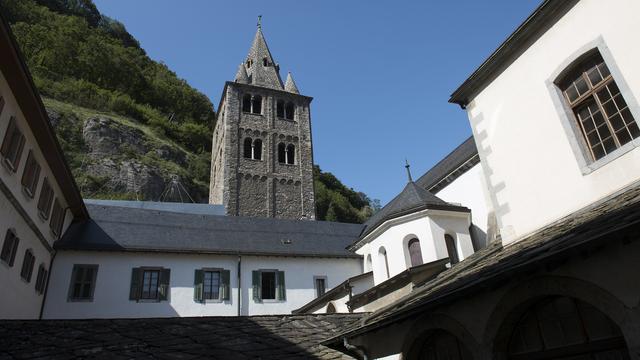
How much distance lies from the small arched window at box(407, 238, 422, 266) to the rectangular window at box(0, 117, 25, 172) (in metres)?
14.6

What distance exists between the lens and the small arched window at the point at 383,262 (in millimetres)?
20073

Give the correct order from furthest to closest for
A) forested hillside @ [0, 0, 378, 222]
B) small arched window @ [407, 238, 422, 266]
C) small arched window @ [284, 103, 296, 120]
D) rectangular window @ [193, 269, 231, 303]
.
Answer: forested hillside @ [0, 0, 378, 222]
small arched window @ [284, 103, 296, 120]
rectangular window @ [193, 269, 231, 303]
small arched window @ [407, 238, 422, 266]

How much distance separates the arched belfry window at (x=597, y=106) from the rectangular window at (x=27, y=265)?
57.1 ft

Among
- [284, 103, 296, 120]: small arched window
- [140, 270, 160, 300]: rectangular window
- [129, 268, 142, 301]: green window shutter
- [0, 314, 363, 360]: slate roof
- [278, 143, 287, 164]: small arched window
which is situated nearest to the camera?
[0, 314, 363, 360]: slate roof

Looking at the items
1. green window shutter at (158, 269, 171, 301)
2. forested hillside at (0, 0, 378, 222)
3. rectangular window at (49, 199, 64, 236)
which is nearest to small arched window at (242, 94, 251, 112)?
forested hillside at (0, 0, 378, 222)

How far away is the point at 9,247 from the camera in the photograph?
48.1 feet

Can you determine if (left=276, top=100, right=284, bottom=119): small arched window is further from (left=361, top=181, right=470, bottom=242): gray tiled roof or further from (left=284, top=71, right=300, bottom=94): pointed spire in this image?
(left=361, top=181, right=470, bottom=242): gray tiled roof

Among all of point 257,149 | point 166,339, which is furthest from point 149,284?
point 257,149

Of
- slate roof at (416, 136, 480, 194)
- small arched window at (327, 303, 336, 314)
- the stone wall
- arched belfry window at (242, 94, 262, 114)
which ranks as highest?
arched belfry window at (242, 94, 262, 114)

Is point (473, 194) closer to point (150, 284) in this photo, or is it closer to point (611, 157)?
point (611, 157)

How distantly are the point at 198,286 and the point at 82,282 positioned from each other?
4838 mm

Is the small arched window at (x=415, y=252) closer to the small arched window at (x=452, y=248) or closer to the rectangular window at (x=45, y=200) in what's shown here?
the small arched window at (x=452, y=248)

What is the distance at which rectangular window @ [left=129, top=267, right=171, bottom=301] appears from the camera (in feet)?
65.2

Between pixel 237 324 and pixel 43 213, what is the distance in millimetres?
11975
